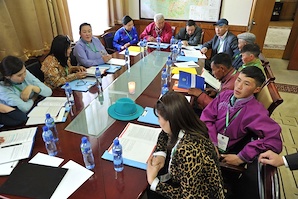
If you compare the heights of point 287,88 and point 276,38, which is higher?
point 276,38

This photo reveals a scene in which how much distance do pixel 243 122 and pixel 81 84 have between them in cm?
143

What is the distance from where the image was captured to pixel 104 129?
4.58ft

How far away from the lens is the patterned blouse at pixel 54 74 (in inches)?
78.4

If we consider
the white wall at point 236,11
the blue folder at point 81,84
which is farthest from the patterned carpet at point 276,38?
the blue folder at point 81,84

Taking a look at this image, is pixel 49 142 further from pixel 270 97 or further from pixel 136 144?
pixel 270 97

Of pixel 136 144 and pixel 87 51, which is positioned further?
pixel 87 51

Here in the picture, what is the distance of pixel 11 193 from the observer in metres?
0.95

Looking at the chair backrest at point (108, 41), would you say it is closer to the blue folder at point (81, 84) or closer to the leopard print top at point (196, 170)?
the blue folder at point (81, 84)

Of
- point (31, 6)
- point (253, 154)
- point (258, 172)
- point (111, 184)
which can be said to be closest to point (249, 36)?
point (253, 154)

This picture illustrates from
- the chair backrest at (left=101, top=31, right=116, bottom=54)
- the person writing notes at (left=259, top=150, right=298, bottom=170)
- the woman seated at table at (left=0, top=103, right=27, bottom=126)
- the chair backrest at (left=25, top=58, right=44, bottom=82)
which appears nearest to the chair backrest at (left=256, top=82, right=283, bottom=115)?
the person writing notes at (left=259, top=150, right=298, bottom=170)

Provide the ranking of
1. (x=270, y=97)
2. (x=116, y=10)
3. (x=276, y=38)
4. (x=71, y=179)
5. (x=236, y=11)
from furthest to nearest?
(x=276, y=38), (x=116, y=10), (x=236, y=11), (x=270, y=97), (x=71, y=179)

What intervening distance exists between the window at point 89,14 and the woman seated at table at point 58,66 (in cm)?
130

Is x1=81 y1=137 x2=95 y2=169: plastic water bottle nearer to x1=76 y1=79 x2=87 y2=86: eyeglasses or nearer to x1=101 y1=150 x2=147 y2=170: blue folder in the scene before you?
x1=101 y1=150 x2=147 y2=170: blue folder

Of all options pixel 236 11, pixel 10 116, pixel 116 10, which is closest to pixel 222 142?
pixel 10 116
